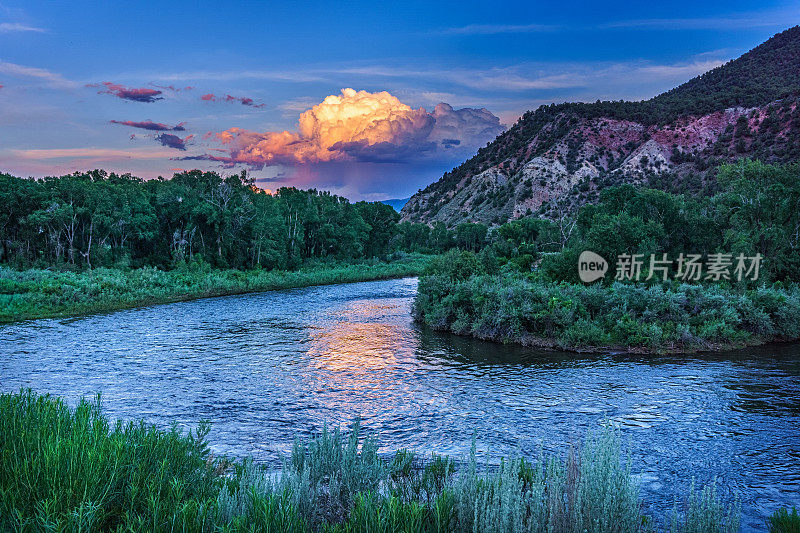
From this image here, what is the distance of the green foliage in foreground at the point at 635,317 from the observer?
23.0 meters

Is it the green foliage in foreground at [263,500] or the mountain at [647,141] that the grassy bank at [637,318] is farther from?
the mountain at [647,141]

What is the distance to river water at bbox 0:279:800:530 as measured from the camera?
38.2 ft

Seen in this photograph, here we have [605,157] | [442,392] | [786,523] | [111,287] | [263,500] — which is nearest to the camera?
[263,500]

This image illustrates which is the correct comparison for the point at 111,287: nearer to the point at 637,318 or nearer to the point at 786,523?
the point at 637,318

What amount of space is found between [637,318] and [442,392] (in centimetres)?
1189

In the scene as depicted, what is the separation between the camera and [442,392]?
56.0ft

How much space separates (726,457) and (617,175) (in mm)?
97334

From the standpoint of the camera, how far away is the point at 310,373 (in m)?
19.6

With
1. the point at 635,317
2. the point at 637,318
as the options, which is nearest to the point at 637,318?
the point at 637,318

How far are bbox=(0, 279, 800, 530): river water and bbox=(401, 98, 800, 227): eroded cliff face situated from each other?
2772 inches

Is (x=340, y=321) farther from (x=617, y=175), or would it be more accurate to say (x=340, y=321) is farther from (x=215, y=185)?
(x=617, y=175)

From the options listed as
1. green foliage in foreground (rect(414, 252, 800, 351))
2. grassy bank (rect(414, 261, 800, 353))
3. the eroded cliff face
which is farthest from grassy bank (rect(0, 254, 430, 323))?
the eroded cliff face

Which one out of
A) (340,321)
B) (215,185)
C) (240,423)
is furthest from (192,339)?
(215,185)

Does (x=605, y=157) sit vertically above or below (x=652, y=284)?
above
